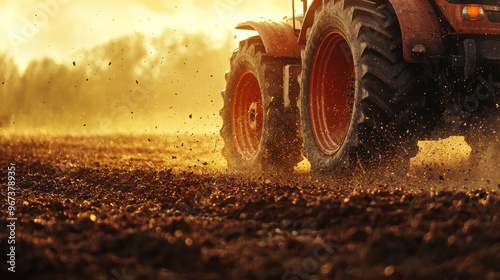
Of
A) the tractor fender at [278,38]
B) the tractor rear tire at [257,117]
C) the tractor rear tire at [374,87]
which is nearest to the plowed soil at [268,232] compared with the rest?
the tractor rear tire at [374,87]

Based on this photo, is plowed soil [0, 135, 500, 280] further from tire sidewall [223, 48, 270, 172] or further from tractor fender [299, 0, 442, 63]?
tire sidewall [223, 48, 270, 172]

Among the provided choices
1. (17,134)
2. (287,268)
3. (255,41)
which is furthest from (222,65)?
(287,268)

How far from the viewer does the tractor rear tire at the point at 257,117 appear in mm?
6484

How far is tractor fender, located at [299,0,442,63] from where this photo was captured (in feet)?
14.3

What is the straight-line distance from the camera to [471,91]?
178 inches

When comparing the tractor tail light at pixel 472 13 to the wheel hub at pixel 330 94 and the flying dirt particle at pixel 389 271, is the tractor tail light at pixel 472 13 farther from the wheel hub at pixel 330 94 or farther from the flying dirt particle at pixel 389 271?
the flying dirt particle at pixel 389 271

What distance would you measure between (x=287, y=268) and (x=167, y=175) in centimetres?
441

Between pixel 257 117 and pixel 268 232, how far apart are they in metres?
4.51

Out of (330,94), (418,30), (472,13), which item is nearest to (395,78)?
(418,30)

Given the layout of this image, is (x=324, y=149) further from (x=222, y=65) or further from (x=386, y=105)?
(x=222, y=65)

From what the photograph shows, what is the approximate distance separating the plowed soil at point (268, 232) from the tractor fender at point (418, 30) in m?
1.04

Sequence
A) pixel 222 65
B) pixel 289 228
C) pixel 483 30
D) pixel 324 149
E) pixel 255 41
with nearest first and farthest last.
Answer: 1. pixel 289 228
2. pixel 483 30
3. pixel 324 149
4. pixel 255 41
5. pixel 222 65

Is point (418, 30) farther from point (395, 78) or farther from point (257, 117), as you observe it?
point (257, 117)

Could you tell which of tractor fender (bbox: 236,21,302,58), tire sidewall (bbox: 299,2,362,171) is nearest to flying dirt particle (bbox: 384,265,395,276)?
tire sidewall (bbox: 299,2,362,171)
